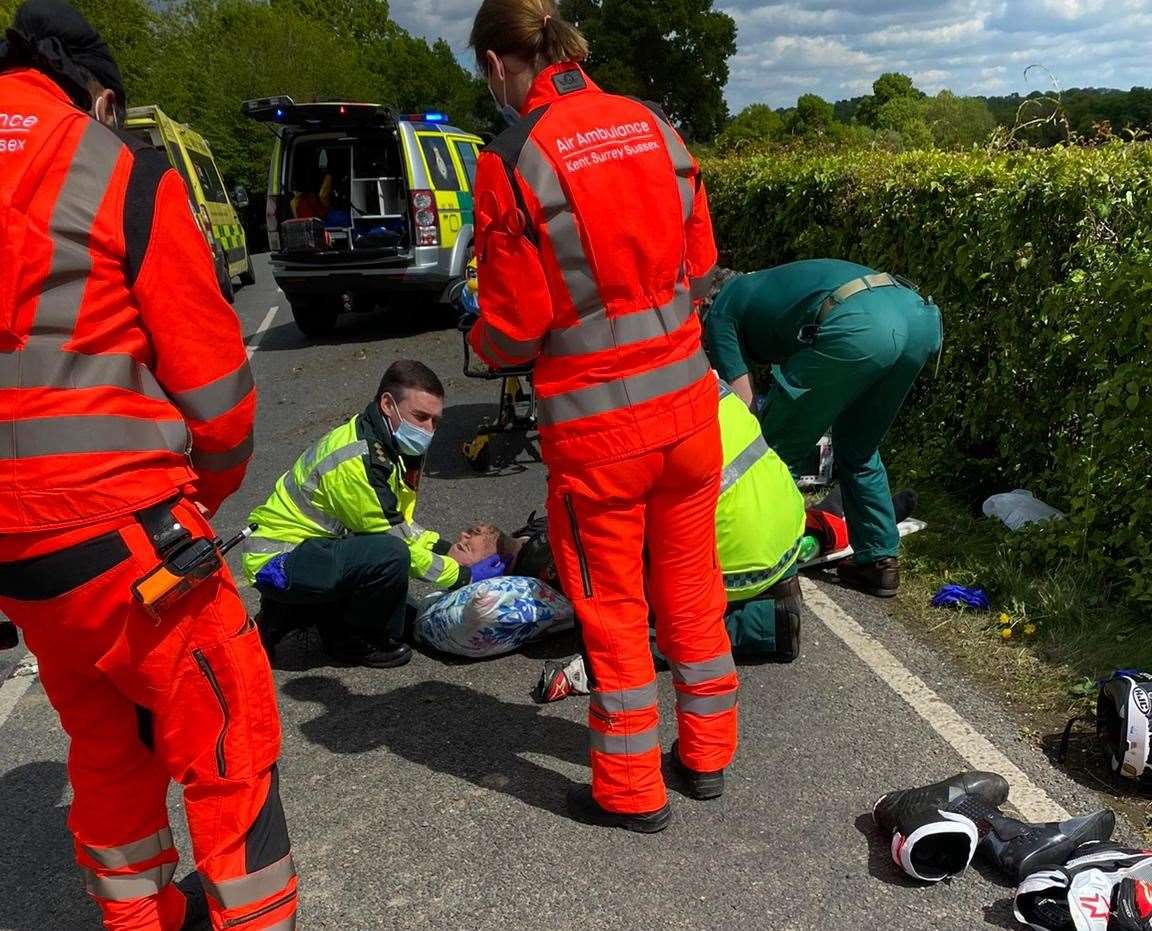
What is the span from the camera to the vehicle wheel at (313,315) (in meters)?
11.6

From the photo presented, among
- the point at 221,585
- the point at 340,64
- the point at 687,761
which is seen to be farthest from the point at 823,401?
the point at 340,64

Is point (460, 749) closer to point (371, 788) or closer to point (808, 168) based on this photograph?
point (371, 788)

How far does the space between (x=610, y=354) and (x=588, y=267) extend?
233mm

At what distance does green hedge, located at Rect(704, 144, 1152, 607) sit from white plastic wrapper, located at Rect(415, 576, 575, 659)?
6.83ft

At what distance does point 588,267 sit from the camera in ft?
8.34

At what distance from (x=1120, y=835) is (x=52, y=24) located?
3350mm

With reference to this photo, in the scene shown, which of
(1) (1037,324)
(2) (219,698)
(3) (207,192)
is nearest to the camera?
(2) (219,698)

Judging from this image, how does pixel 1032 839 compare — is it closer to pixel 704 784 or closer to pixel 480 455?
pixel 704 784

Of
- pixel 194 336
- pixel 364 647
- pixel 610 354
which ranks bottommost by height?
pixel 364 647

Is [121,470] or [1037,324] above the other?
[121,470]

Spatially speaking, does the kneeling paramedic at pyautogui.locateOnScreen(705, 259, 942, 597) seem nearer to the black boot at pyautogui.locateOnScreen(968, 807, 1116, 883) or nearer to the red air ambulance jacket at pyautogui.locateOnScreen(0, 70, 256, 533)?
the black boot at pyautogui.locateOnScreen(968, 807, 1116, 883)

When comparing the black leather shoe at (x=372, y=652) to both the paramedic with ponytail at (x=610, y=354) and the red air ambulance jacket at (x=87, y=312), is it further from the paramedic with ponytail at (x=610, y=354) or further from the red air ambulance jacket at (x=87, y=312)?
the red air ambulance jacket at (x=87, y=312)

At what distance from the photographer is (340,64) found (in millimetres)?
44000

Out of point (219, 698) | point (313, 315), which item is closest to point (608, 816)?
point (219, 698)
